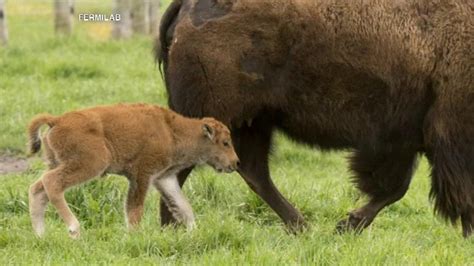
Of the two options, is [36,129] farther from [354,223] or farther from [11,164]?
[11,164]

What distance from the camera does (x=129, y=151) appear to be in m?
6.62

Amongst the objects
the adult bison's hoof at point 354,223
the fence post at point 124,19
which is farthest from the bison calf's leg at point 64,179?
the fence post at point 124,19

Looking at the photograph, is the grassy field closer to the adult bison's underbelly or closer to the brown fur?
the brown fur

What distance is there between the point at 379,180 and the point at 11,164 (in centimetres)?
368

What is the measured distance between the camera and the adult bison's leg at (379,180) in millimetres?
7363

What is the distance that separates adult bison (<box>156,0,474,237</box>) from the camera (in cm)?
686

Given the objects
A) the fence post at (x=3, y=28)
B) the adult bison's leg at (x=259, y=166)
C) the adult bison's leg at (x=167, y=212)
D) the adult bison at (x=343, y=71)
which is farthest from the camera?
the fence post at (x=3, y=28)

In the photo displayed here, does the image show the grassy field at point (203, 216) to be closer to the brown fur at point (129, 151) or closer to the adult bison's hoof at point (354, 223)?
the adult bison's hoof at point (354, 223)

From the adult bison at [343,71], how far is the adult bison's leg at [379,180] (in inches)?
13.6

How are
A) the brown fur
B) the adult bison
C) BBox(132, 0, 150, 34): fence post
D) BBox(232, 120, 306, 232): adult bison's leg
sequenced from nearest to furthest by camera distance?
the brown fur
the adult bison
BBox(232, 120, 306, 232): adult bison's leg
BBox(132, 0, 150, 34): fence post

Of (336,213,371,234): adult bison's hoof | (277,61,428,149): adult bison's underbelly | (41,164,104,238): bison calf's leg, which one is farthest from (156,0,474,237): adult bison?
(41,164,104,238): bison calf's leg

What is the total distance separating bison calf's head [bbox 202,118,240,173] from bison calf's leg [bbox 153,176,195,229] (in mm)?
318

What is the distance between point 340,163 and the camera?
424 inches

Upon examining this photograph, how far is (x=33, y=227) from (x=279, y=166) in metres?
3.99
